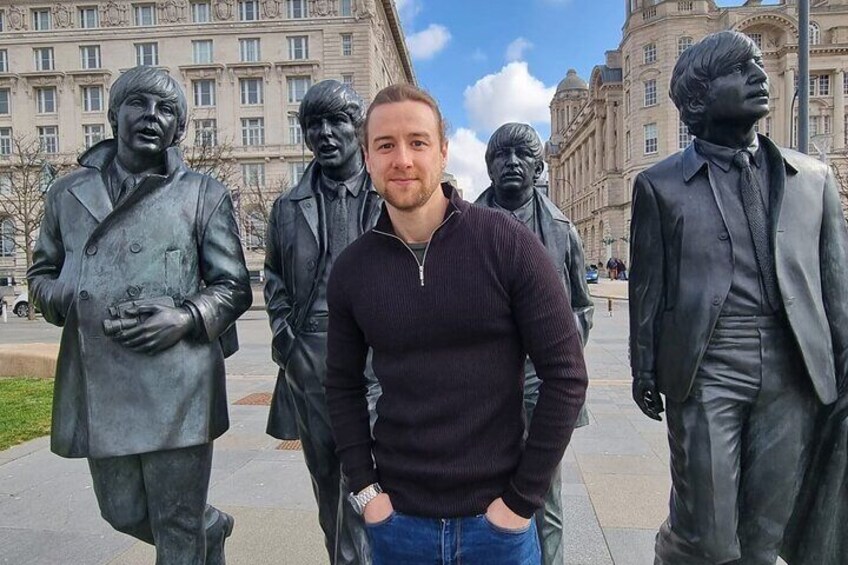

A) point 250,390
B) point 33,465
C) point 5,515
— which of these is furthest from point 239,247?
point 250,390

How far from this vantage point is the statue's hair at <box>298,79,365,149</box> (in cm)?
276

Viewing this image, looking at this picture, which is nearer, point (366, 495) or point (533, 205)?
point (366, 495)

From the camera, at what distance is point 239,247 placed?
2576 millimetres

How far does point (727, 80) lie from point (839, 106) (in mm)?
68101

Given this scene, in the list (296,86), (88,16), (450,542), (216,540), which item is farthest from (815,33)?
(450,542)

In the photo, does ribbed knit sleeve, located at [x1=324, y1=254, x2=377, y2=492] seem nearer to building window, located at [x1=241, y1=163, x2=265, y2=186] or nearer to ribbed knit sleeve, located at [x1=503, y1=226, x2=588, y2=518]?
ribbed knit sleeve, located at [x1=503, y1=226, x2=588, y2=518]

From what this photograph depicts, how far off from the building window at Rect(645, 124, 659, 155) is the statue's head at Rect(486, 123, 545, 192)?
59460mm

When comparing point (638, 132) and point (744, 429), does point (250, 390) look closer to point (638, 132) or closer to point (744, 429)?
point (744, 429)

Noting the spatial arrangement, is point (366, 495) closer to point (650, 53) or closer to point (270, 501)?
point (270, 501)

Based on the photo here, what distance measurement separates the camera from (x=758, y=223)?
236 centimetres

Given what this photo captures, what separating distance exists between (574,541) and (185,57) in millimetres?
54114

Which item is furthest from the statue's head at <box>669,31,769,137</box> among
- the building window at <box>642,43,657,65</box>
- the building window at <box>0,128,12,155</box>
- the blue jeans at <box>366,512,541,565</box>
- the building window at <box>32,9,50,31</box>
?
the building window at <box>642,43,657,65</box>

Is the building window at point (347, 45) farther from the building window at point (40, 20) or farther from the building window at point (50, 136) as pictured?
the building window at point (40, 20)

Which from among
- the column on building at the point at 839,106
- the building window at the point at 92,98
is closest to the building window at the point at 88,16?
the building window at the point at 92,98
